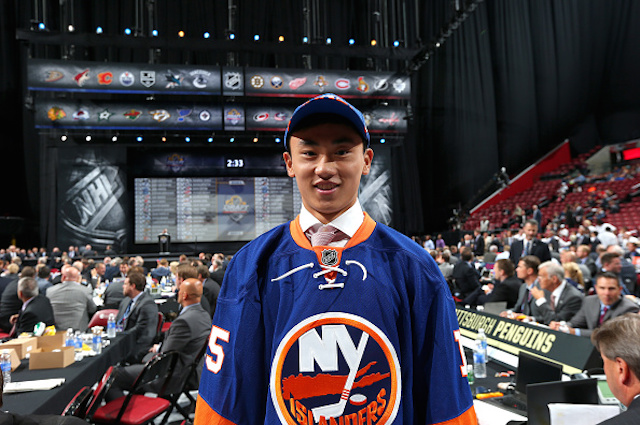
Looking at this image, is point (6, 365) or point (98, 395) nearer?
point (98, 395)

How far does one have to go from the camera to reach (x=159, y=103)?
15391mm

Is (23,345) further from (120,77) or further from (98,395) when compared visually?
(120,77)

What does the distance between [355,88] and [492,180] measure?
8715mm

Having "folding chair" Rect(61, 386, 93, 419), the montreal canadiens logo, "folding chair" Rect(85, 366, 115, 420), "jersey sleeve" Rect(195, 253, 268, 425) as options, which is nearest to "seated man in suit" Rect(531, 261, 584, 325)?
"folding chair" Rect(85, 366, 115, 420)

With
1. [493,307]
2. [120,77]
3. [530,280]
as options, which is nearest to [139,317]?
[493,307]

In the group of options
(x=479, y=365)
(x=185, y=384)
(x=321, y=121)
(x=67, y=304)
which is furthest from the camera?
(x=67, y=304)

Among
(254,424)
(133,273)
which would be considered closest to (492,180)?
(133,273)

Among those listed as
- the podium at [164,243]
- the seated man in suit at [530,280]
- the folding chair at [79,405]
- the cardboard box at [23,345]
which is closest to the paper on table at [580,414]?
the folding chair at [79,405]

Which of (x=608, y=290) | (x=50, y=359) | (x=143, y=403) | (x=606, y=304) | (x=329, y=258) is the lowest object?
(x=143, y=403)

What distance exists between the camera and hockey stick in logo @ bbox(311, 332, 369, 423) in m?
1.06

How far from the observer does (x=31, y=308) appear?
5.10 metres

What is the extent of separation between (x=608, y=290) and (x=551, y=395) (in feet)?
6.77

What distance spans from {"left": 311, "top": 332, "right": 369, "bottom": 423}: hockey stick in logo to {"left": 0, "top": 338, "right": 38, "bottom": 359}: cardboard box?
3792mm

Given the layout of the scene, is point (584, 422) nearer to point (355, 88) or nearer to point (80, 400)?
point (80, 400)
